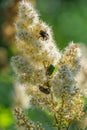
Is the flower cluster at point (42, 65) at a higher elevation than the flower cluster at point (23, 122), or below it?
higher

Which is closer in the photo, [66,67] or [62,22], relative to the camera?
[66,67]

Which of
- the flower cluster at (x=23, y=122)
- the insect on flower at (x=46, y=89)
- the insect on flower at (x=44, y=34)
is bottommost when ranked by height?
the flower cluster at (x=23, y=122)

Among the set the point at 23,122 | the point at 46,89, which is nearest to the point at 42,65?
the point at 46,89

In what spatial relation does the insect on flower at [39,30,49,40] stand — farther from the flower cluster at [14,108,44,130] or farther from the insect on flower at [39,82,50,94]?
the flower cluster at [14,108,44,130]

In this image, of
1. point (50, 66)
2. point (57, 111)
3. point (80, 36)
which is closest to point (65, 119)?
point (57, 111)

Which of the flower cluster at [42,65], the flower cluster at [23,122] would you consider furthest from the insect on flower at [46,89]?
the flower cluster at [23,122]

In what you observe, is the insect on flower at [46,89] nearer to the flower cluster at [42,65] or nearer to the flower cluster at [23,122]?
the flower cluster at [42,65]

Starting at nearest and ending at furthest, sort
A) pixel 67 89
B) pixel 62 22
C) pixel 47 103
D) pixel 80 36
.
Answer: pixel 67 89 → pixel 47 103 → pixel 80 36 → pixel 62 22

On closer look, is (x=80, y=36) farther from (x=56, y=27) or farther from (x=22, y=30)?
(x=22, y=30)
